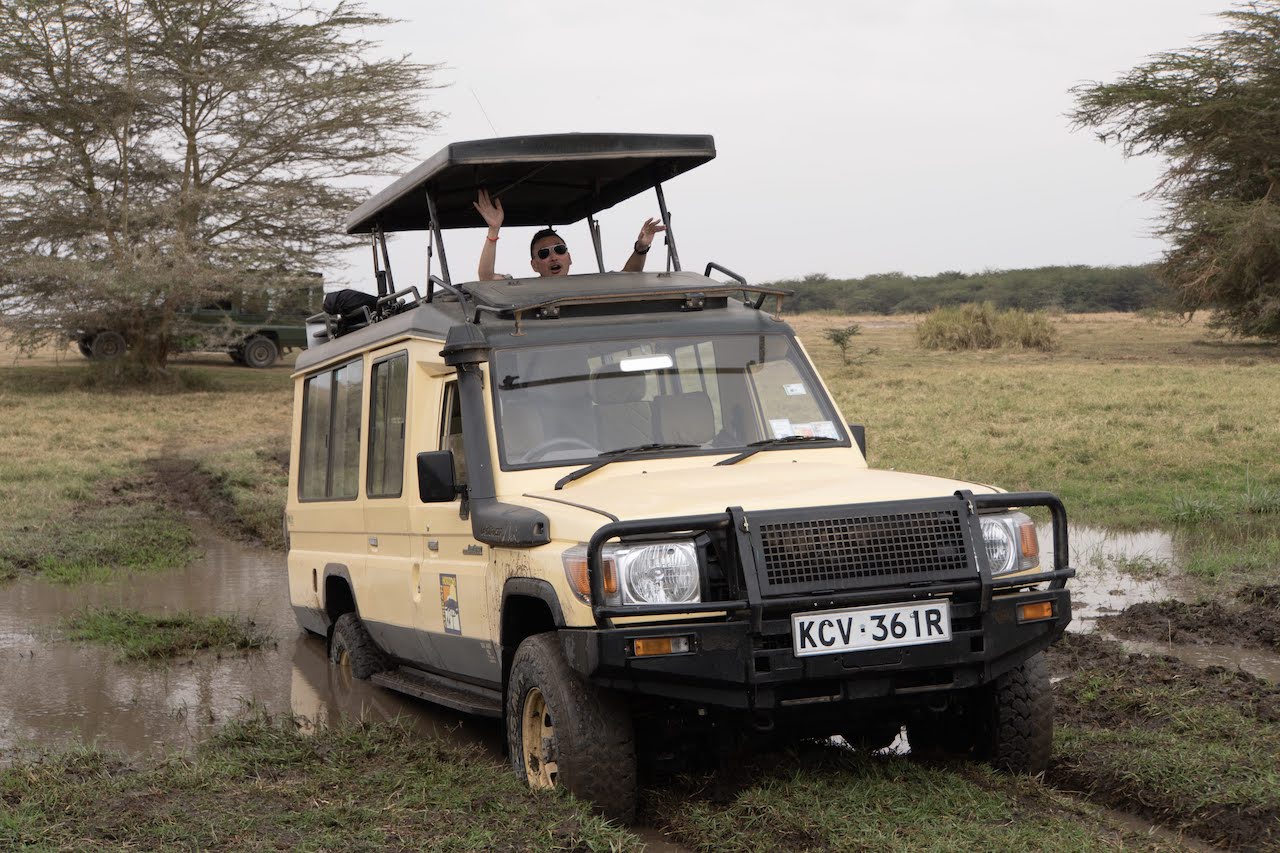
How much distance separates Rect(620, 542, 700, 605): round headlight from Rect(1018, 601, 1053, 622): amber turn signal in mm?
1120

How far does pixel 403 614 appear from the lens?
6.82 metres

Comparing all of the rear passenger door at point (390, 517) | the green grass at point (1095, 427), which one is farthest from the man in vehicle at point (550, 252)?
the green grass at point (1095, 427)

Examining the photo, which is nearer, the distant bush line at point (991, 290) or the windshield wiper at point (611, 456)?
the windshield wiper at point (611, 456)

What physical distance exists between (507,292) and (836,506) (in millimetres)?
2286

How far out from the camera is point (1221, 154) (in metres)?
33.1

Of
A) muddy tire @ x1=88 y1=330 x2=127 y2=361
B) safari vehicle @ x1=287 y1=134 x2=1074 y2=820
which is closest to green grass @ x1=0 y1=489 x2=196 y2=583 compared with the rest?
safari vehicle @ x1=287 y1=134 x2=1074 y2=820

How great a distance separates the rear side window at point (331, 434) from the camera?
7.60 meters

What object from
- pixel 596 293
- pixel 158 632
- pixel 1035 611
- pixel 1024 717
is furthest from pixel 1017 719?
pixel 158 632

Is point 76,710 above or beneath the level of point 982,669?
beneath

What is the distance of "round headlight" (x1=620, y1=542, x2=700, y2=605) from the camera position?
4703 mm

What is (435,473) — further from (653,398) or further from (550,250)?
(550,250)

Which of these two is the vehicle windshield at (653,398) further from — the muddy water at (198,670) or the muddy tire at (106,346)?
the muddy tire at (106,346)

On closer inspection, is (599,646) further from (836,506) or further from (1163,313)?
(1163,313)

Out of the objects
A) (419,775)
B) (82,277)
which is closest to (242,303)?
(82,277)
